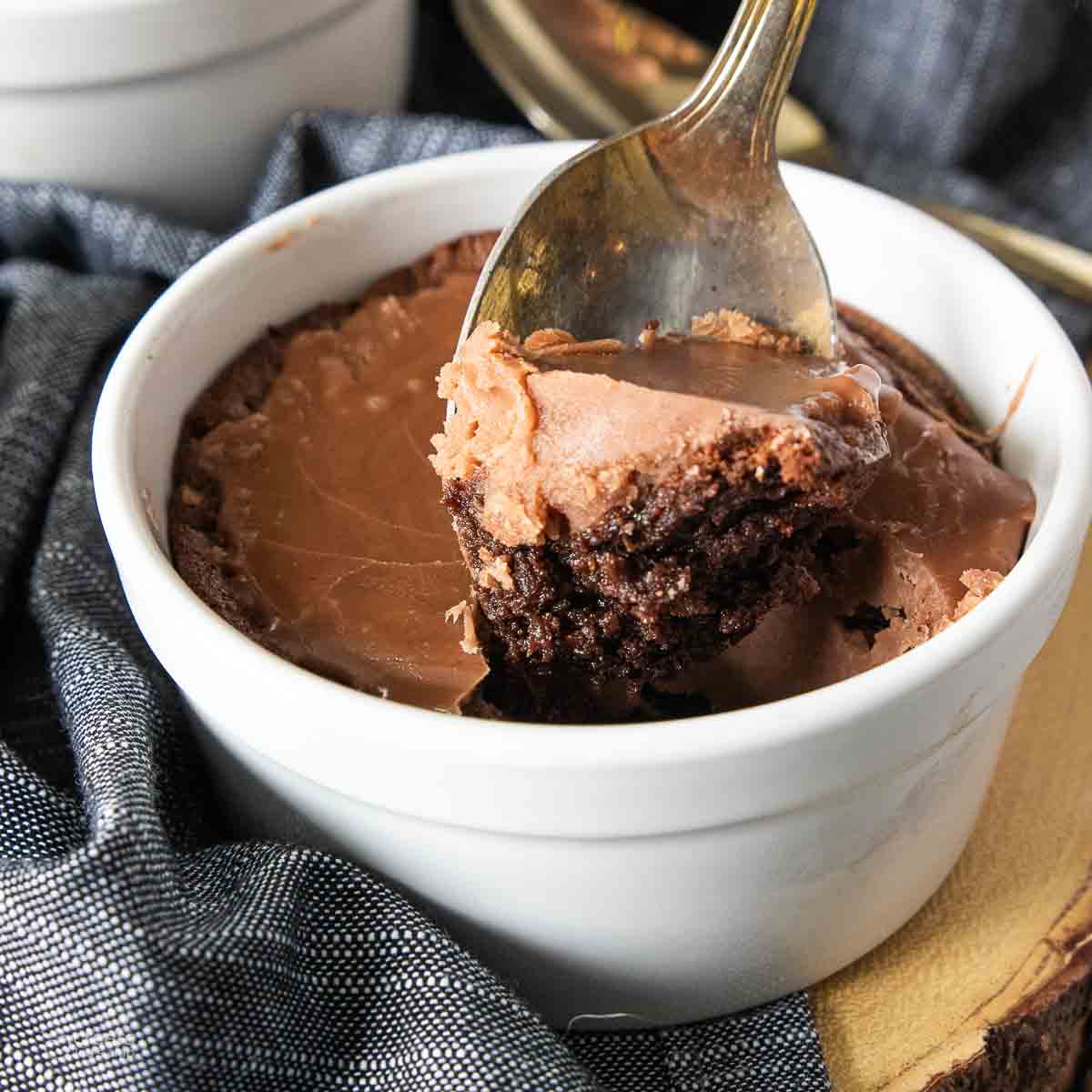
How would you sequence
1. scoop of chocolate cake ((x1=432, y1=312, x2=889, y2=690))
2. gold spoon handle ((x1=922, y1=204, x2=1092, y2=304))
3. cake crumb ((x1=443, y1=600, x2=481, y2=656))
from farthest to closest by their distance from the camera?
1. gold spoon handle ((x1=922, y1=204, x2=1092, y2=304))
2. cake crumb ((x1=443, y1=600, x2=481, y2=656))
3. scoop of chocolate cake ((x1=432, y1=312, x2=889, y2=690))

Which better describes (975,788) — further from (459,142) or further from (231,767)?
(459,142)

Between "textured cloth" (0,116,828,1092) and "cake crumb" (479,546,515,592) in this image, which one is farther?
"cake crumb" (479,546,515,592)

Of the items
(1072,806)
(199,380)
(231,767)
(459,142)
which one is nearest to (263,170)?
(459,142)

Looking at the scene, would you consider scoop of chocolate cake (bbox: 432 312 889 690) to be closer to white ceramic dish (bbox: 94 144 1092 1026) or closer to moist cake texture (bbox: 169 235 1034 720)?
moist cake texture (bbox: 169 235 1034 720)

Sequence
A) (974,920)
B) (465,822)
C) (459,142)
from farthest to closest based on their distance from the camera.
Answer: (459,142) < (974,920) < (465,822)

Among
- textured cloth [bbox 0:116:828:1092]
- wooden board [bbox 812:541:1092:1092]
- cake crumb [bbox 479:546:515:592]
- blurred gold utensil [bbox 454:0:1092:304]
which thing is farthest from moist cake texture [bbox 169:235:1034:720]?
blurred gold utensil [bbox 454:0:1092:304]

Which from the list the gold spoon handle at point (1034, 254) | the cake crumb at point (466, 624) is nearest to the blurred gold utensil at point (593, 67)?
the gold spoon handle at point (1034, 254)

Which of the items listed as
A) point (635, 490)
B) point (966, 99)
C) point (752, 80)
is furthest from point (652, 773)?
point (966, 99)

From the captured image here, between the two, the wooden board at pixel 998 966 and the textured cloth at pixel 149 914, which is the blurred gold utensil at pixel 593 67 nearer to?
the textured cloth at pixel 149 914
